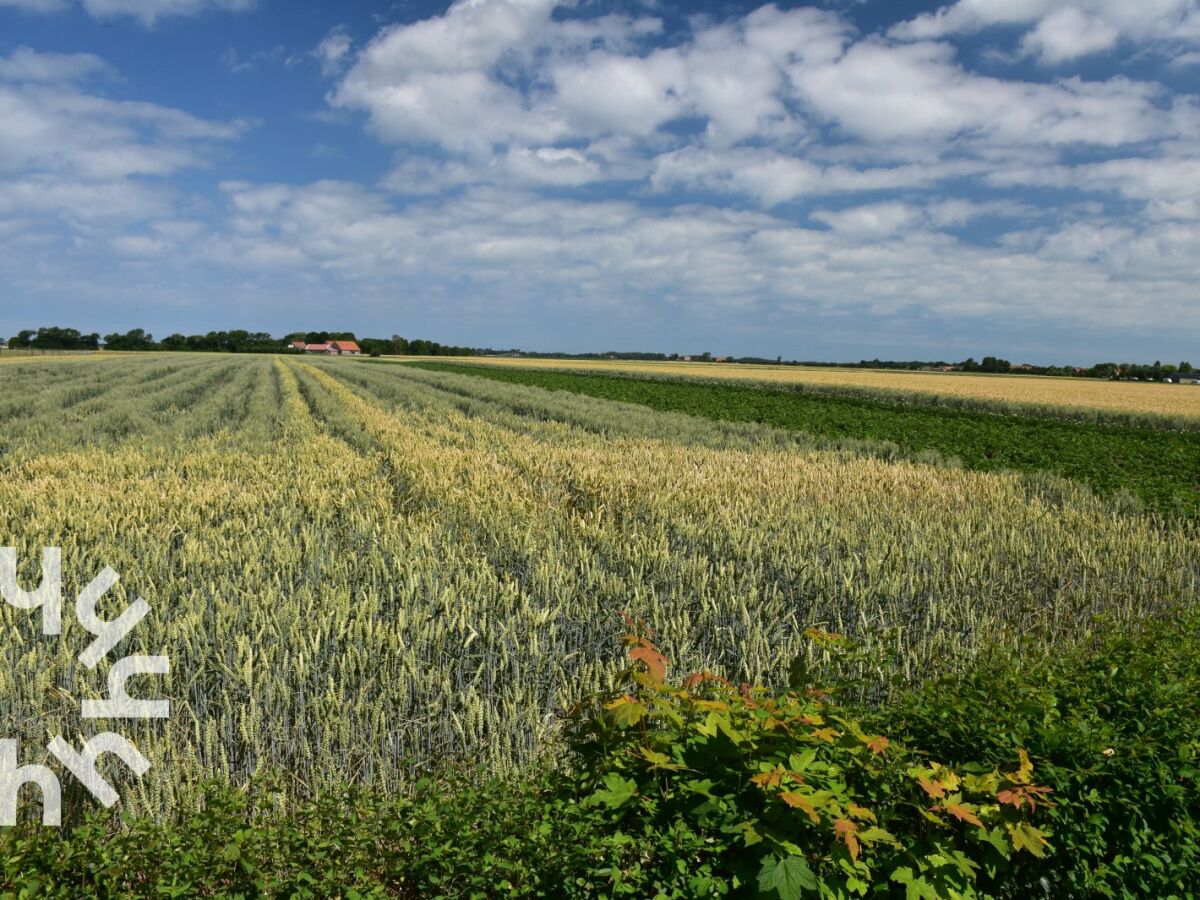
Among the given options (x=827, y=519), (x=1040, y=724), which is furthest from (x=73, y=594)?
(x=827, y=519)

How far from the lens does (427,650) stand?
4176mm

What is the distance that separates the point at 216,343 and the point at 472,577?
5636 inches

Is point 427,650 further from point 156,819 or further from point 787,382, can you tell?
point 787,382

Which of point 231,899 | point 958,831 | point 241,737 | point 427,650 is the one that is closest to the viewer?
point 231,899

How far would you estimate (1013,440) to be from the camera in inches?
888

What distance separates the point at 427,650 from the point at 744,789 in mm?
2217

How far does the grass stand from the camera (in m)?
14.5

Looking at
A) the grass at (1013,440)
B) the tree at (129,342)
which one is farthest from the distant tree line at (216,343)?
the grass at (1013,440)

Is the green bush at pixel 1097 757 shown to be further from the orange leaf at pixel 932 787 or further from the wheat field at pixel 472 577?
the orange leaf at pixel 932 787

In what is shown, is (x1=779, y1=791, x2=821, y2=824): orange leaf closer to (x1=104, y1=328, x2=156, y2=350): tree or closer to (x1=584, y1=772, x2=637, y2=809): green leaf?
(x1=584, y1=772, x2=637, y2=809): green leaf

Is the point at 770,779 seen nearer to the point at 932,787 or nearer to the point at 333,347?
the point at 932,787

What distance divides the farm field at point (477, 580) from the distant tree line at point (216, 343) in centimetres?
12274

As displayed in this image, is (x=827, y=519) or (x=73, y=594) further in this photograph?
(x=827, y=519)

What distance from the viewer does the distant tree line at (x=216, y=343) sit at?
10981cm
